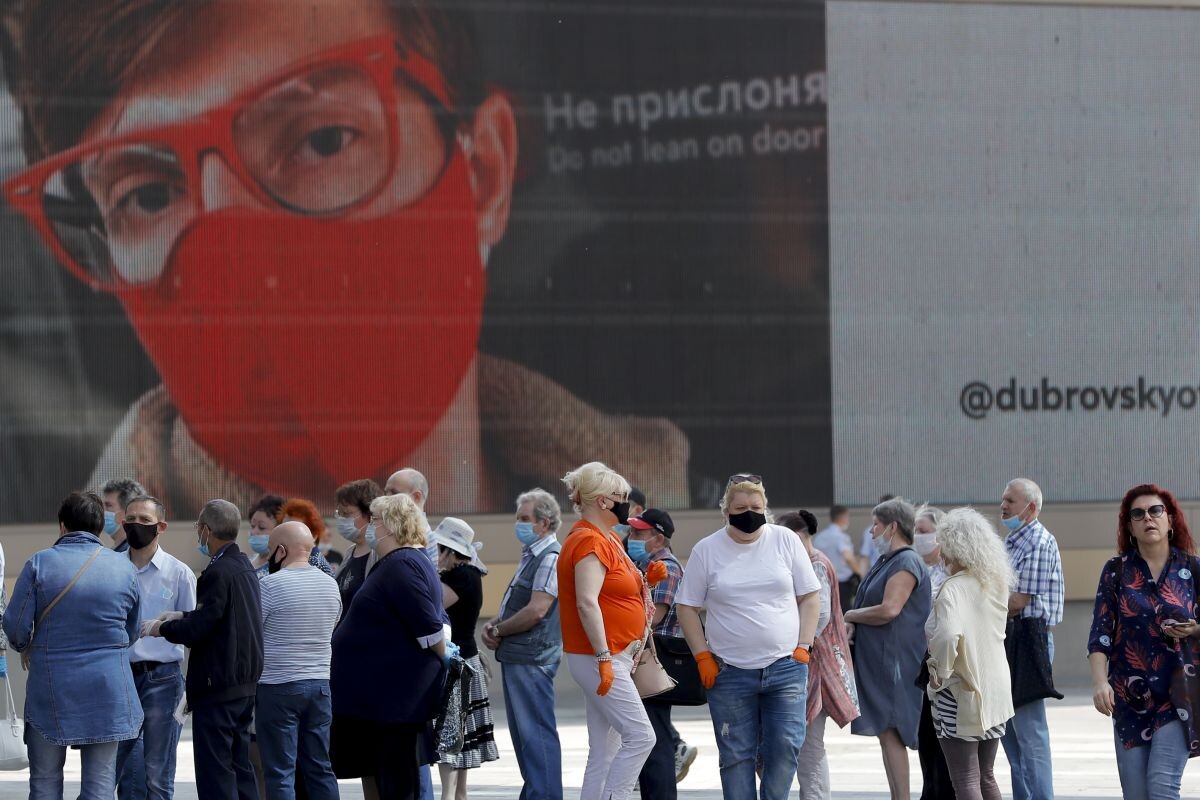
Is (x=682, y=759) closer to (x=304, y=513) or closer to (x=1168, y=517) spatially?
(x=304, y=513)

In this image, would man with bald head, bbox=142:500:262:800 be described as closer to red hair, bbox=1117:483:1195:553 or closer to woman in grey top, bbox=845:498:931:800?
woman in grey top, bbox=845:498:931:800

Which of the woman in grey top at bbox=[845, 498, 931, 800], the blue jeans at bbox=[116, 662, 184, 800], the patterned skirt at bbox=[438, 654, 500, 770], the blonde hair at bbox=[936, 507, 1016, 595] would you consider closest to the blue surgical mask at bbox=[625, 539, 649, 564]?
the patterned skirt at bbox=[438, 654, 500, 770]

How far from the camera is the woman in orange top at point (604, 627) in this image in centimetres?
926

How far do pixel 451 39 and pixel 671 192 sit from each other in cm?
276

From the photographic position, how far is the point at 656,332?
19.7 metres

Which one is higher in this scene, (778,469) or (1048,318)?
(1048,318)

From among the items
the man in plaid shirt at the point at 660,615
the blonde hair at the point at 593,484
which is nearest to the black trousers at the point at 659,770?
the man in plaid shirt at the point at 660,615

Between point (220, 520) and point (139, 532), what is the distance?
1.85ft

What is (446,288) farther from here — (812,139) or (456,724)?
(456,724)

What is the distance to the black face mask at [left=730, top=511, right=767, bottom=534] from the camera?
31.7 ft

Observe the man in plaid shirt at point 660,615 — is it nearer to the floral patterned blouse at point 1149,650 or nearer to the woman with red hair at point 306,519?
the woman with red hair at point 306,519

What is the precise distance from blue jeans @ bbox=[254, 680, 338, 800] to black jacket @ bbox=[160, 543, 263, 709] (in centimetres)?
18

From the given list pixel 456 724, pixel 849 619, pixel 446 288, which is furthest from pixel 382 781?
pixel 446 288

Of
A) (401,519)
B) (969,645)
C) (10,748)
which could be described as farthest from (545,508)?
(10,748)
